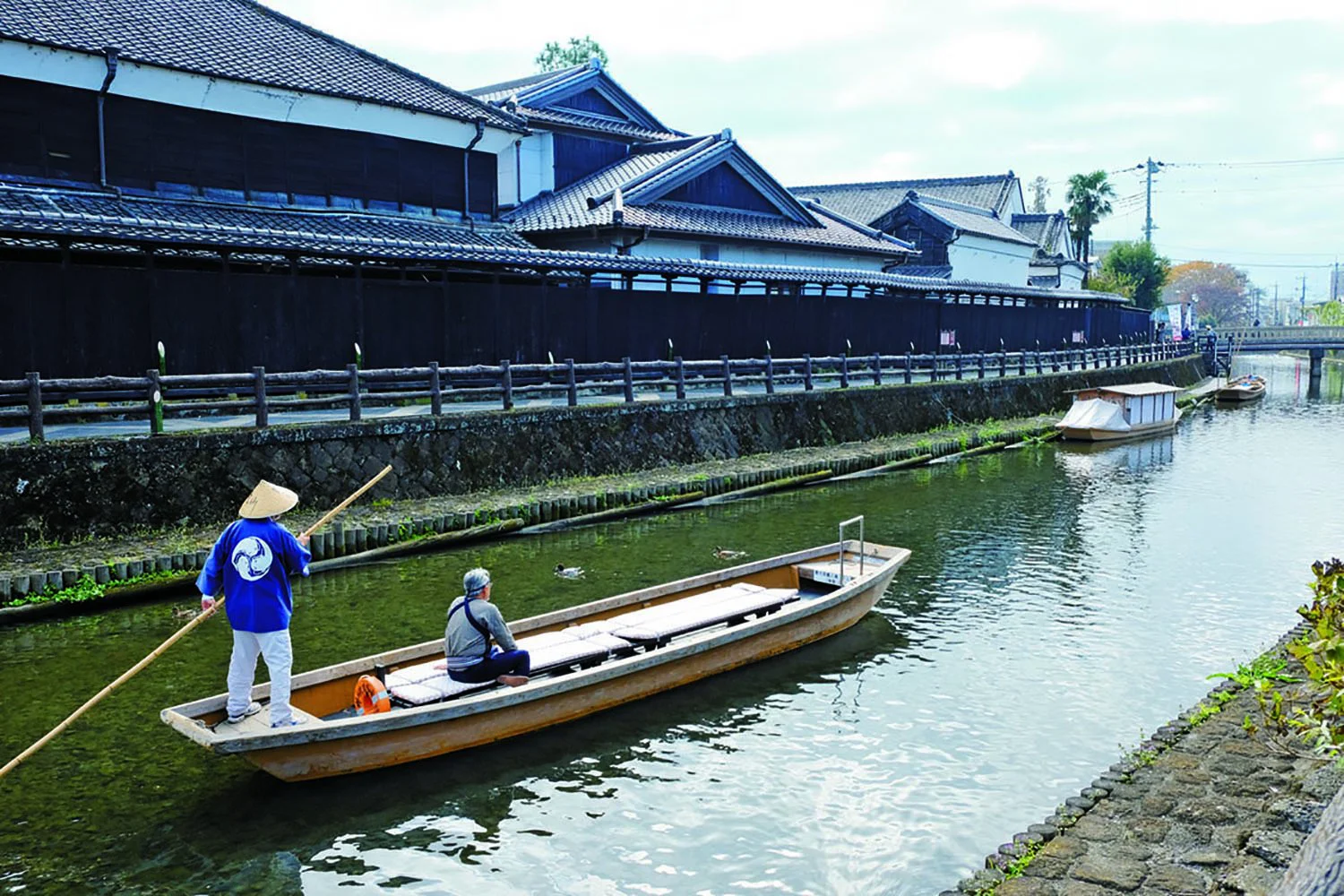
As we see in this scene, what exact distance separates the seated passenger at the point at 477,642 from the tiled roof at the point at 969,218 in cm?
4396

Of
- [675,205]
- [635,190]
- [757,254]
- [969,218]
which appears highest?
[969,218]

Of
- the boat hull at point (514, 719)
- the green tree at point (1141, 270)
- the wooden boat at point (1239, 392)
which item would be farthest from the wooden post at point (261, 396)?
the green tree at point (1141, 270)

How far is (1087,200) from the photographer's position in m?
68.4

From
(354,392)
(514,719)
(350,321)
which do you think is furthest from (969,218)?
(514,719)

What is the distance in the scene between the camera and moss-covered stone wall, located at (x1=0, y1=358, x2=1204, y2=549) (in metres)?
13.4

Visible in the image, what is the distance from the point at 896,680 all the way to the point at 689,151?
982 inches

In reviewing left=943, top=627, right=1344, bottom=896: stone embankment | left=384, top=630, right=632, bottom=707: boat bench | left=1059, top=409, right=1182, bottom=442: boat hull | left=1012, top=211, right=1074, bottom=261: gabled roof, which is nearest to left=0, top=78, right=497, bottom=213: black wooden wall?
left=384, top=630, right=632, bottom=707: boat bench

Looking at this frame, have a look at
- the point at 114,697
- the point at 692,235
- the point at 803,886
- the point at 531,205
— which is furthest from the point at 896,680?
the point at 531,205

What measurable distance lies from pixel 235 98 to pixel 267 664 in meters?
18.2

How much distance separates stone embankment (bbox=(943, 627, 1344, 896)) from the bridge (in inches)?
2352

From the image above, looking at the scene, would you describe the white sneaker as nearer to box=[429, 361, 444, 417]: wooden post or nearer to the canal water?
the canal water

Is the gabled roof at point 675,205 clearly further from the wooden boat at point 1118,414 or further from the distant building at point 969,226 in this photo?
the distant building at point 969,226

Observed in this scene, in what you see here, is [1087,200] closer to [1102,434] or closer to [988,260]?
[988,260]

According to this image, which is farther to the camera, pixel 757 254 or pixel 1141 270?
pixel 1141 270
